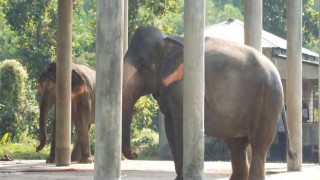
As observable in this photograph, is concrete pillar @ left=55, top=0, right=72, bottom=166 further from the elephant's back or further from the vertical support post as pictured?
the elephant's back

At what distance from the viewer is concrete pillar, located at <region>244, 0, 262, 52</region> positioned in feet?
49.0

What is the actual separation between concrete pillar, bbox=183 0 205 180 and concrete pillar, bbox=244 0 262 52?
4198 mm

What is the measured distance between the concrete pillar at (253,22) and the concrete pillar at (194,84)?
420cm

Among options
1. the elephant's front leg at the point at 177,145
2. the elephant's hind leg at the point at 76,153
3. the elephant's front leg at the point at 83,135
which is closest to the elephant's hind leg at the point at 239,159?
the elephant's front leg at the point at 177,145

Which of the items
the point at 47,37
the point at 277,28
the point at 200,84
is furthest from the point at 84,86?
the point at 277,28

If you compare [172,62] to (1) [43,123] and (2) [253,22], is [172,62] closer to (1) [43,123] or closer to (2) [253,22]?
(2) [253,22]

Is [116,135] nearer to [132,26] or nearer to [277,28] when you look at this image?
[132,26]

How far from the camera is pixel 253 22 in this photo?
15.0 metres

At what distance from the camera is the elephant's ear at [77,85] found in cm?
1806

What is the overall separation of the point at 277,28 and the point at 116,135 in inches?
1606

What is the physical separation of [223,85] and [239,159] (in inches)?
42.5

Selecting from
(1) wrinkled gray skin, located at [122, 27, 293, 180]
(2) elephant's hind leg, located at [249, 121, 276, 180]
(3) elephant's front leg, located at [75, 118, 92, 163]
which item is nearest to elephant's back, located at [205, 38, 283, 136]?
(1) wrinkled gray skin, located at [122, 27, 293, 180]

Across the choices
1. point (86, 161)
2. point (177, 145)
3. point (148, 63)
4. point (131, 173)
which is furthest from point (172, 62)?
point (86, 161)

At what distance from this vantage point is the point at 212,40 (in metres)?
12.8
